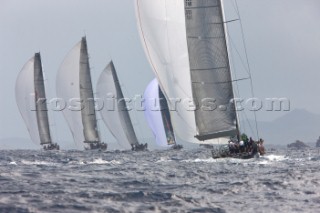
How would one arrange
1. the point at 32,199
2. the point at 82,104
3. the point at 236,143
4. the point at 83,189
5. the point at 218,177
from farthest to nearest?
the point at 82,104 < the point at 236,143 < the point at 218,177 < the point at 83,189 < the point at 32,199

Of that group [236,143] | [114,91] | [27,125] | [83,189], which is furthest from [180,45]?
[27,125]

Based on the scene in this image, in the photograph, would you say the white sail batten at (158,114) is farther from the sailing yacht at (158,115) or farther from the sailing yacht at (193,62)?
the sailing yacht at (193,62)

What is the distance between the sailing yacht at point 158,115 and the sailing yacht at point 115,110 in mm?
2918

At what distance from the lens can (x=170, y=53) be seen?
4103 centimetres

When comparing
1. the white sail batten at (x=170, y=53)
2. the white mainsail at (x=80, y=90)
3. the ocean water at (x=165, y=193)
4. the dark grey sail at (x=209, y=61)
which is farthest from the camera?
the white mainsail at (x=80, y=90)

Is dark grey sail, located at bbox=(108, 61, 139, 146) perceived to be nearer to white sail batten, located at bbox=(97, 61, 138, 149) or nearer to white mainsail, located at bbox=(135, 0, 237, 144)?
white sail batten, located at bbox=(97, 61, 138, 149)

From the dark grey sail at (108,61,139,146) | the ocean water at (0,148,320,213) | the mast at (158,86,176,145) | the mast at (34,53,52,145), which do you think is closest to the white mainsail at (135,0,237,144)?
the ocean water at (0,148,320,213)

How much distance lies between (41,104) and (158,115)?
15.7m

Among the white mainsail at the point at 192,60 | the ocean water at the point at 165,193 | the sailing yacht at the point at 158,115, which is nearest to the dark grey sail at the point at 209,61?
the white mainsail at the point at 192,60

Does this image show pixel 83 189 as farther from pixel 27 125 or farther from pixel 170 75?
pixel 27 125

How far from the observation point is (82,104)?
253 ft

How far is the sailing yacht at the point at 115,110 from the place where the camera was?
77.2m

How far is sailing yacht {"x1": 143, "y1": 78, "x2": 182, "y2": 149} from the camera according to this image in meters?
78.2

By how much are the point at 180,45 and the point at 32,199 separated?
81.5 ft
